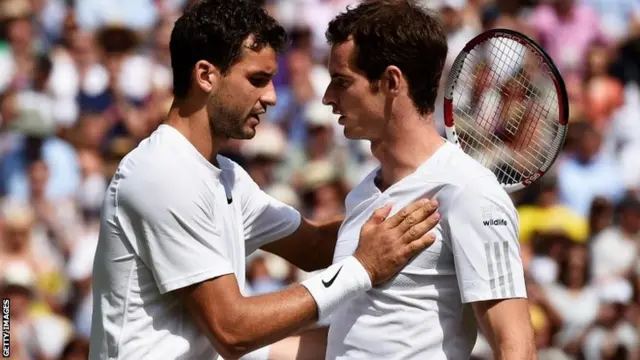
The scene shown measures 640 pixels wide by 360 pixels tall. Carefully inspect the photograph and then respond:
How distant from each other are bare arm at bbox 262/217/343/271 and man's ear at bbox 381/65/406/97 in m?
0.80

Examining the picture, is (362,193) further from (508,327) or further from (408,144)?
(508,327)

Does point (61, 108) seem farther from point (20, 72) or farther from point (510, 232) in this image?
point (510, 232)

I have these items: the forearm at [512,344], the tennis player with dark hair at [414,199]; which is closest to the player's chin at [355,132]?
the tennis player with dark hair at [414,199]

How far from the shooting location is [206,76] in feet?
13.4

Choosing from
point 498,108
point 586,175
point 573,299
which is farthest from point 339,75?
point 586,175

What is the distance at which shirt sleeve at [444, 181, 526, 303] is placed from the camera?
3701 mm

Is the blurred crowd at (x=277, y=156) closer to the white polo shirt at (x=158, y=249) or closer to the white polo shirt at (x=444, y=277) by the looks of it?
the white polo shirt at (x=158, y=249)

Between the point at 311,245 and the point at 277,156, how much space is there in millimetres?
4013

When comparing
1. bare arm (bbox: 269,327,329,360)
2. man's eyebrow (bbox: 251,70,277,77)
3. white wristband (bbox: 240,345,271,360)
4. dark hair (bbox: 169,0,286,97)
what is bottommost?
white wristband (bbox: 240,345,271,360)

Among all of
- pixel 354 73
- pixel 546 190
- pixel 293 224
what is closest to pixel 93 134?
pixel 546 190

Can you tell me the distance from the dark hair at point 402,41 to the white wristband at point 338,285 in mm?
550

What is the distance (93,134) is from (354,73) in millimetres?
4745

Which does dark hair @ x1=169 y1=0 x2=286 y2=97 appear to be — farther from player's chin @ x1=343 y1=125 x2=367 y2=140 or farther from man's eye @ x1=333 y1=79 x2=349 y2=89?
player's chin @ x1=343 y1=125 x2=367 y2=140

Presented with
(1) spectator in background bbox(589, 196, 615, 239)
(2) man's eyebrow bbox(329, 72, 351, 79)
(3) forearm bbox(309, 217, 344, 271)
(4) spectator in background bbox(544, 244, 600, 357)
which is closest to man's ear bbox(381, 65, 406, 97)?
(2) man's eyebrow bbox(329, 72, 351, 79)
